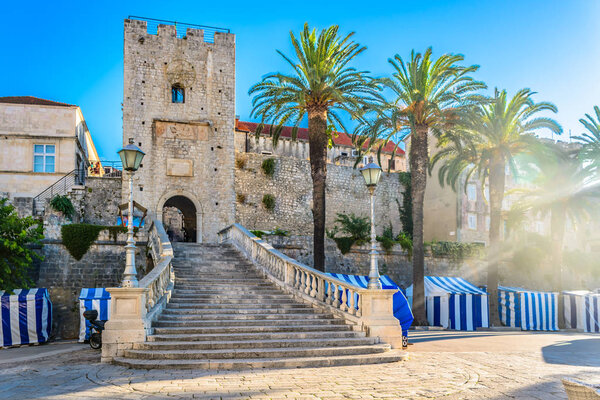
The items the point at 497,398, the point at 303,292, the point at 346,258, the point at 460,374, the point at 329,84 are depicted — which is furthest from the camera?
the point at 346,258

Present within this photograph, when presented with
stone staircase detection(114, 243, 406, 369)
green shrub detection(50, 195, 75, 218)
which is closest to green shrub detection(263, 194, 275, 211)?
green shrub detection(50, 195, 75, 218)

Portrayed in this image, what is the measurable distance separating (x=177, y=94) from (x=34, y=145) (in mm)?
8502

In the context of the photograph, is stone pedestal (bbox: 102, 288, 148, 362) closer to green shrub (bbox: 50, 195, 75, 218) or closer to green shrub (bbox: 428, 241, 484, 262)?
green shrub (bbox: 50, 195, 75, 218)

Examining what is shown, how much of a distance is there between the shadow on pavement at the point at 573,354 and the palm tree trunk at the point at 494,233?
9.43m

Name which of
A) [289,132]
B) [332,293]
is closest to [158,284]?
[332,293]

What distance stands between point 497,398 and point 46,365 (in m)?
8.13

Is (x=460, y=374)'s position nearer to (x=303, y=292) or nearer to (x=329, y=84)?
(x=303, y=292)

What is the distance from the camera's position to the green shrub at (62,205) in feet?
80.5

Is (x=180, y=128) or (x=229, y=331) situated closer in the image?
(x=229, y=331)

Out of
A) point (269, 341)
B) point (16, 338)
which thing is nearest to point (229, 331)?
point (269, 341)

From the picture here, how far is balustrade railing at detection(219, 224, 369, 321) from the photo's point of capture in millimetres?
11820

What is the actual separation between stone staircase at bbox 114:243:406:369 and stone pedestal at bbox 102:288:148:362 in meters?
0.23

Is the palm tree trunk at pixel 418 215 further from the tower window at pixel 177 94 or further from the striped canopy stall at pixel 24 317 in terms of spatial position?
the striped canopy stall at pixel 24 317

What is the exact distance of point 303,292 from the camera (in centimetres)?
1340
